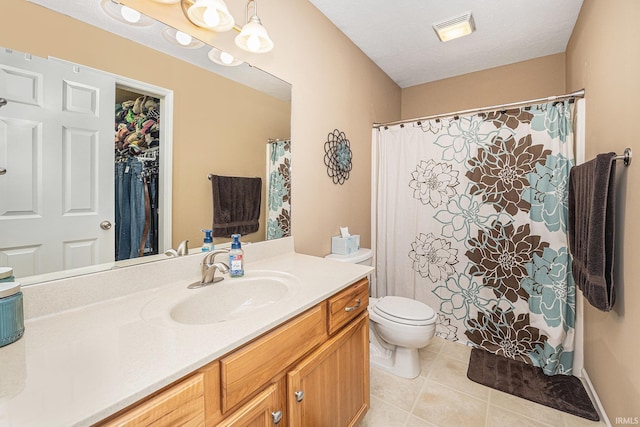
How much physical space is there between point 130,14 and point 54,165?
25.2 inches

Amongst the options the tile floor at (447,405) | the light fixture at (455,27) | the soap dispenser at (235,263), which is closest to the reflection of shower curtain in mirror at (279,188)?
the soap dispenser at (235,263)

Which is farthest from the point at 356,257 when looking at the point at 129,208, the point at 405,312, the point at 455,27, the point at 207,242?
the point at 455,27

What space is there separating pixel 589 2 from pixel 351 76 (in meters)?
1.52

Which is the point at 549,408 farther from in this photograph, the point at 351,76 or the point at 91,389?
the point at 351,76

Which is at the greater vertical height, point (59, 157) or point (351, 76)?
point (351, 76)

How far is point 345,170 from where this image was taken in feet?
7.47

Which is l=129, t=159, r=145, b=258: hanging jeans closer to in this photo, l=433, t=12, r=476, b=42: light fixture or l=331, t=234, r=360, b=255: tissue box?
l=331, t=234, r=360, b=255: tissue box

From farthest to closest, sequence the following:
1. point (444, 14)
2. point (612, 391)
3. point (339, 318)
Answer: point (444, 14) → point (612, 391) → point (339, 318)

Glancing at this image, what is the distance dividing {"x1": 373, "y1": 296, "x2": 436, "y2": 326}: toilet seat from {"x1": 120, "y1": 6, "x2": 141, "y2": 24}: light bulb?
1.94 m

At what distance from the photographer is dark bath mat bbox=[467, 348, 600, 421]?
1.59m

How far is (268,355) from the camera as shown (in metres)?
0.83

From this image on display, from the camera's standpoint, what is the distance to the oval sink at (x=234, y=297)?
1.03 metres

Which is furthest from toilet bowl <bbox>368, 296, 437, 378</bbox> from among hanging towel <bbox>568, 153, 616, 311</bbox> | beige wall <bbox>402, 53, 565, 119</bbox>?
beige wall <bbox>402, 53, 565, 119</bbox>

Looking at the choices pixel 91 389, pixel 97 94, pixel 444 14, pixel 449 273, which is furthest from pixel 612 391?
pixel 97 94
